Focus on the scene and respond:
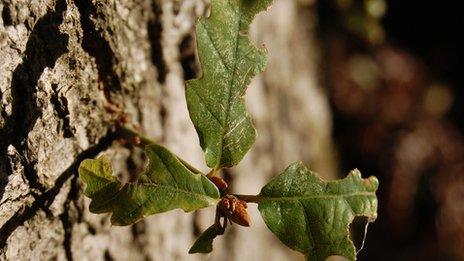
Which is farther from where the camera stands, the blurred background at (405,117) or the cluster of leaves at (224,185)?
the blurred background at (405,117)

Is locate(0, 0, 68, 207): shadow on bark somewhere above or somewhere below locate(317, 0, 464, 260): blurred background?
below

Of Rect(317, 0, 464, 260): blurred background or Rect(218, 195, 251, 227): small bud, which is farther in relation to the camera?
Rect(317, 0, 464, 260): blurred background

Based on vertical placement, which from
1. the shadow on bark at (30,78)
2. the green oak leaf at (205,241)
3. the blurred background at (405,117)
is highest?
the blurred background at (405,117)

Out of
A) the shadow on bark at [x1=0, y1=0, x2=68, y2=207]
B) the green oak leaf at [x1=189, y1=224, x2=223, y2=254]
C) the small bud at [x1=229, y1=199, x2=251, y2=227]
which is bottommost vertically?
the green oak leaf at [x1=189, y1=224, x2=223, y2=254]

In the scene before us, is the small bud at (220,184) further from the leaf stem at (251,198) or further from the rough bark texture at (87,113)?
the rough bark texture at (87,113)

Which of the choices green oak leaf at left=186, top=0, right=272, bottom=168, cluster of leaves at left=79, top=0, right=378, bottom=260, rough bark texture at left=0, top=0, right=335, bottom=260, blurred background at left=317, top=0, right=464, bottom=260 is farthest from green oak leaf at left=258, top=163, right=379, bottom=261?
blurred background at left=317, top=0, right=464, bottom=260

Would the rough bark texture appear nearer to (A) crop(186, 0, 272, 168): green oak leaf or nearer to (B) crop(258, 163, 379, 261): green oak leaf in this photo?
(A) crop(186, 0, 272, 168): green oak leaf

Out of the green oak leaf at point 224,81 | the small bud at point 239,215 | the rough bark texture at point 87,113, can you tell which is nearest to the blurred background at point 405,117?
the rough bark texture at point 87,113
